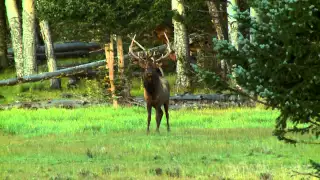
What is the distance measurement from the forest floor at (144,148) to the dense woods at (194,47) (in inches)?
31.6

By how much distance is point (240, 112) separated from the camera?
26.0 meters

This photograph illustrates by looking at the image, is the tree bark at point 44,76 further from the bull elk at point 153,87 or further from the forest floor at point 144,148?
the bull elk at point 153,87

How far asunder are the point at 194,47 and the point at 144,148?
959 inches

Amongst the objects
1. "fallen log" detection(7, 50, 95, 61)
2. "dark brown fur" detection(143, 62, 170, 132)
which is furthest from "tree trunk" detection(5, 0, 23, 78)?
"dark brown fur" detection(143, 62, 170, 132)

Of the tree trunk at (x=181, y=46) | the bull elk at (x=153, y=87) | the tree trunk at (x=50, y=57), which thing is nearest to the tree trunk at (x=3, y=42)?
the tree trunk at (x=50, y=57)

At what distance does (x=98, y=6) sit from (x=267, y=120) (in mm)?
9433

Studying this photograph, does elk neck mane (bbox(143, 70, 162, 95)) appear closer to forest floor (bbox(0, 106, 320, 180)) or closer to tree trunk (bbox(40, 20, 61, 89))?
forest floor (bbox(0, 106, 320, 180))

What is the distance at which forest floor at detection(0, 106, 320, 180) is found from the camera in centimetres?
Result: 1352

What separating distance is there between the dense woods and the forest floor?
0.80 metres

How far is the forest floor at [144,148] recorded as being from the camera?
1352 centimetres

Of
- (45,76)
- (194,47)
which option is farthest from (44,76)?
(194,47)

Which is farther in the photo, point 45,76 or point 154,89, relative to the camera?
point 45,76

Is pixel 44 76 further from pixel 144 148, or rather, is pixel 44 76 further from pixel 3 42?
pixel 144 148

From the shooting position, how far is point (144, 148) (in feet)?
55.6
